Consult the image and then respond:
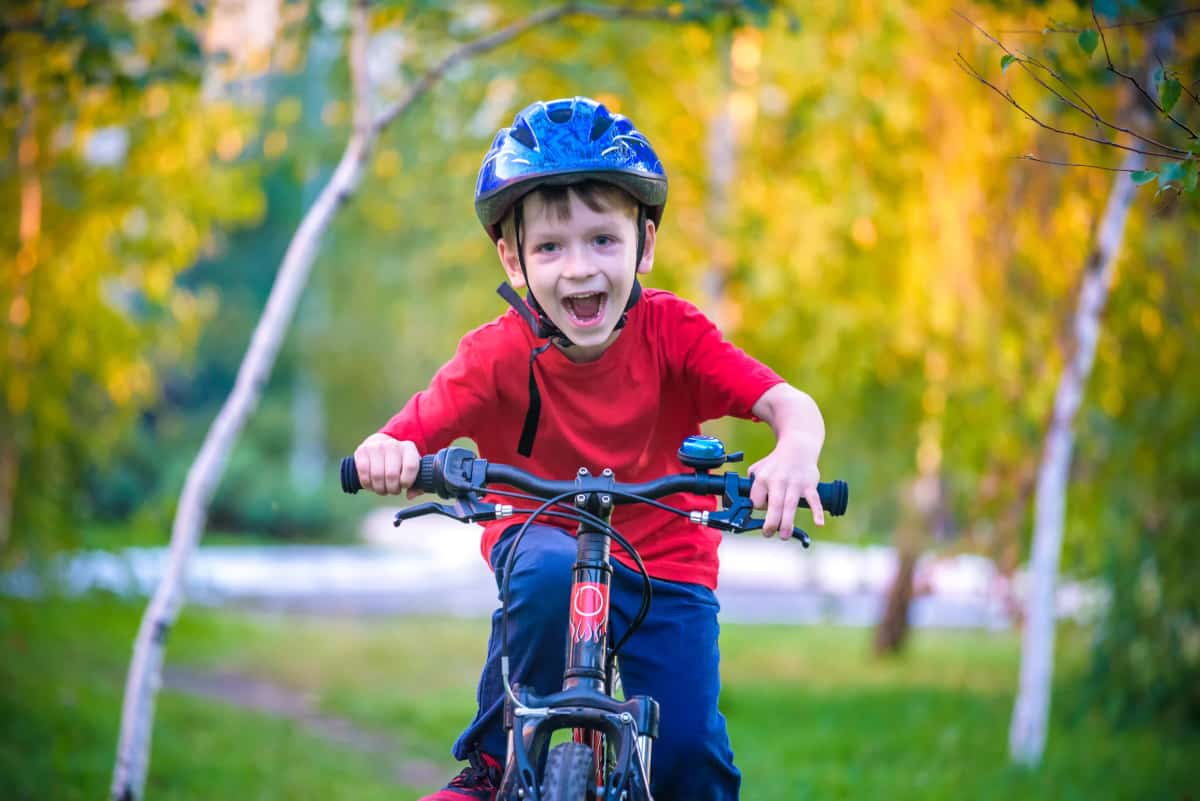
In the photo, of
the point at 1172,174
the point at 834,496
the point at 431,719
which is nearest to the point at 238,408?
the point at 834,496

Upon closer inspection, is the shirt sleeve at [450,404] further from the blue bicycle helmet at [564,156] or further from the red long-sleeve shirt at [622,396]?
the blue bicycle helmet at [564,156]

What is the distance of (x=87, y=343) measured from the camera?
10.8m

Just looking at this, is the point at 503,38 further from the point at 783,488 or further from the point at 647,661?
the point at 783,488

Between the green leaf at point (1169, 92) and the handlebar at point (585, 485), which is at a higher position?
the green leaf at point (1169, 92)

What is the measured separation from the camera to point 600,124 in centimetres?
304

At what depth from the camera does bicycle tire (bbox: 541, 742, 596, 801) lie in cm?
244

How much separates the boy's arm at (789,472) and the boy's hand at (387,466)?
0.72m

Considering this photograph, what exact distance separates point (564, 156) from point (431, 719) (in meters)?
6.81

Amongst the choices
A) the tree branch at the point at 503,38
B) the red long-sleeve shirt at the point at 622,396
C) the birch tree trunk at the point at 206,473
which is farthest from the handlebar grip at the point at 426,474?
the tree branch at the point at 503,38

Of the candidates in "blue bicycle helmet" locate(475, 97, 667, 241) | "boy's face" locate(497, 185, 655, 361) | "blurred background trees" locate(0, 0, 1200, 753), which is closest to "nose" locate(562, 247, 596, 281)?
"boy's face" locate(497, 185, 655, 361)

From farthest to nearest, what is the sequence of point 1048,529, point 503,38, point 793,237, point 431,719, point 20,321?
point 793,237 → point 20,321 → point 431,719 → point 1048,529 → point 503,38

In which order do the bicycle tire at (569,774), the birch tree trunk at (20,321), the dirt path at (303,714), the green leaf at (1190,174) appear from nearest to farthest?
the bicycle tire at (569,774) → the green leaf at (1190,174) → the dirt path at (303,714) → the birch tree trunk at (20,321)

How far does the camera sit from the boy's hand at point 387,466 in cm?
274

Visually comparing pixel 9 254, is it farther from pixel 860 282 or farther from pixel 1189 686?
pixel 1189 686
